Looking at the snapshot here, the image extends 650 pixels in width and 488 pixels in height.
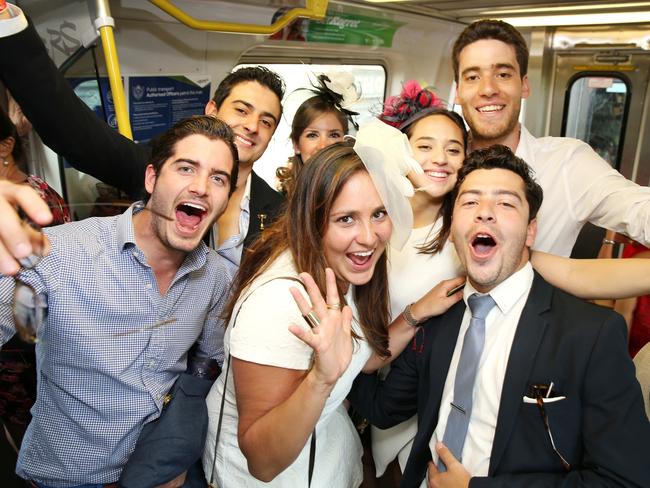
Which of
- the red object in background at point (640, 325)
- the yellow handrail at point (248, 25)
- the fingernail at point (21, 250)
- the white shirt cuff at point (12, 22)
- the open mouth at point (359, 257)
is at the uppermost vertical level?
the yellow handrail at point (248, 25)

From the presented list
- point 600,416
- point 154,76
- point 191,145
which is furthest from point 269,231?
point 154,76

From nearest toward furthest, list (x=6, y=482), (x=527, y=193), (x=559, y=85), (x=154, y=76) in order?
(x=527, y=193) < (x=6, y=482) < (x=154, y=76) < (x=559, y=85)

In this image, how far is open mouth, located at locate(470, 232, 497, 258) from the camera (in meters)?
1.89

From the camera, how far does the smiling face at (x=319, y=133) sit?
11.0 ft

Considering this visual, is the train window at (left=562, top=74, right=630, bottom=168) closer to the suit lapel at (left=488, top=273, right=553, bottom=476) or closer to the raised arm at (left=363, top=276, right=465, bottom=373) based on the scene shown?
the raised arm at (left=363, top=276, right=465, bottom=373)

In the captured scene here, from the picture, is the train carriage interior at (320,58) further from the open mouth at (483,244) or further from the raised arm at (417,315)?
the open mouth at (483,244)

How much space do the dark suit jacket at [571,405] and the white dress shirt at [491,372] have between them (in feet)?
0.18

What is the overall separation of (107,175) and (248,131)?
87 cm

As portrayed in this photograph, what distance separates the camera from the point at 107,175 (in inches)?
82.9

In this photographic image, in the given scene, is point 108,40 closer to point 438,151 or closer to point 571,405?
point 438,151

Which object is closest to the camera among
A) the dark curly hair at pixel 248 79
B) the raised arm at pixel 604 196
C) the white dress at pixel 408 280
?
the raised arm at pixel 604 196

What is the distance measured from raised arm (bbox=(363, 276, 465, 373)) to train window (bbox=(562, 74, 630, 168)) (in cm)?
467

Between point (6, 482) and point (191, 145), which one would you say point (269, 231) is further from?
point (6, 482)

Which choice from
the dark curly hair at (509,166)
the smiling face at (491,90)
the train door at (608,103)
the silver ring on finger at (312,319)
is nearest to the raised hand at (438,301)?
the dark curly hair at (509,166)
